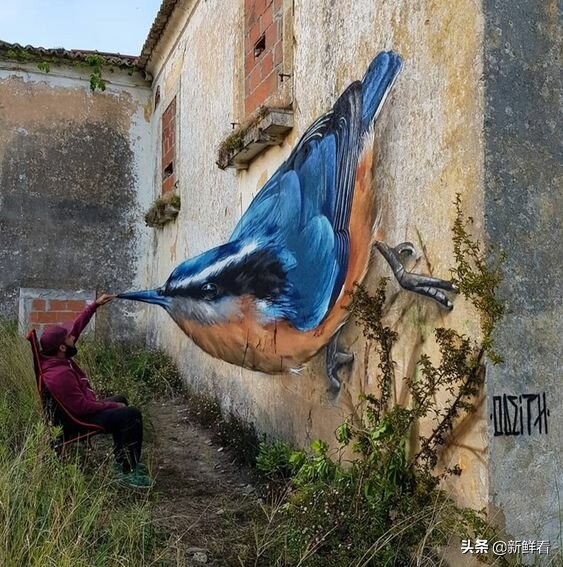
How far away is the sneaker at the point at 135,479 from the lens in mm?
4055

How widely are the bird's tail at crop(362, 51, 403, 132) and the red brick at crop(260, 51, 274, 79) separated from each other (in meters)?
1.65

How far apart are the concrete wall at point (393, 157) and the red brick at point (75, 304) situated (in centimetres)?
334

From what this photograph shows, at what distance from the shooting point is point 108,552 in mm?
2811

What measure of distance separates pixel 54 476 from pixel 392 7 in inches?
119

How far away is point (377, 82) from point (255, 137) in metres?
1.59

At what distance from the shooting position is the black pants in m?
4.27

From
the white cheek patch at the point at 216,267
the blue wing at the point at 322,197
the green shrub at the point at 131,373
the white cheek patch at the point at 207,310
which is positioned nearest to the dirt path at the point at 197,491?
the green shrub at the point at 131,373

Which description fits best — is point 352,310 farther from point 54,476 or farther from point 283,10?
point 283,10

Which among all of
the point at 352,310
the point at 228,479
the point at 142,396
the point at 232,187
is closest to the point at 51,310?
the point at 142,396

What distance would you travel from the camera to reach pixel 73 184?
9.30 meters

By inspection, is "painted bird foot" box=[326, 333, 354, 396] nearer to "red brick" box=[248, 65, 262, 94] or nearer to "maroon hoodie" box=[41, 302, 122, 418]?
"maroon hoodie" box=[41, 302, 122, 418]

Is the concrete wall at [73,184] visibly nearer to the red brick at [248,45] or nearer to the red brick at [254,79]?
the red brick at [248,45]

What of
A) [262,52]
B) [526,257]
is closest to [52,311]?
[262,52]

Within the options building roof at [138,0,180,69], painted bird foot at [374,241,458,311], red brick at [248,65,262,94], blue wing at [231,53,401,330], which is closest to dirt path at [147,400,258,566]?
blue wing at [231,53,401,330]
